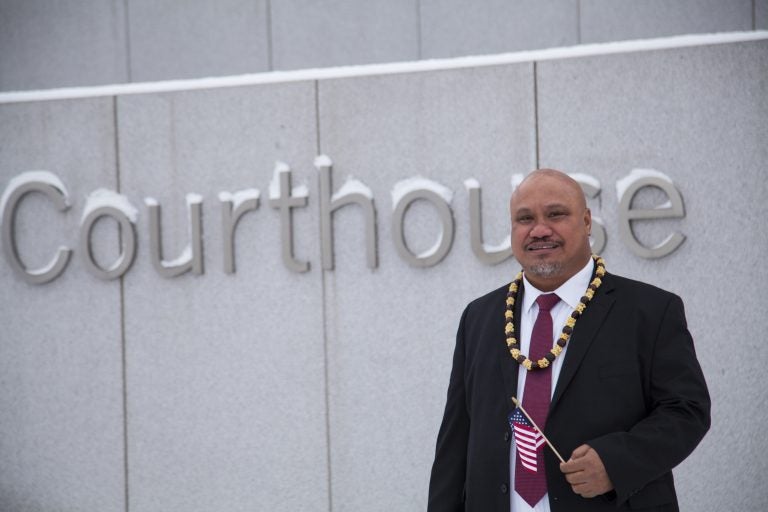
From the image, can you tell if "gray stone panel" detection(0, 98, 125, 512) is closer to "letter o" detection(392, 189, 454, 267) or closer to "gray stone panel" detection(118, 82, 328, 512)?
"gray stone panel" detection(118, 82, 328, 512)

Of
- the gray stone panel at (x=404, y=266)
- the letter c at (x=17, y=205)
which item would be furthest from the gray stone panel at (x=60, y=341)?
the gray stone panel at (x=404, y=266)

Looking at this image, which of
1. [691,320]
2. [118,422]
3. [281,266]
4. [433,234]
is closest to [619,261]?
[691,320]

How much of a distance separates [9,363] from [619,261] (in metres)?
3.59

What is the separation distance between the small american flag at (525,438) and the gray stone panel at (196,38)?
11.0ft

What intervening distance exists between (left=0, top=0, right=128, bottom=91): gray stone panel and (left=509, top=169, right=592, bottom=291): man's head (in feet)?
12.0

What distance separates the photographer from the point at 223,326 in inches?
193

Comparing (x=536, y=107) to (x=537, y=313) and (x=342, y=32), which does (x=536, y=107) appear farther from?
(x=537, y=313)

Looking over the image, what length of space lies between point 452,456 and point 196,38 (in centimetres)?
352

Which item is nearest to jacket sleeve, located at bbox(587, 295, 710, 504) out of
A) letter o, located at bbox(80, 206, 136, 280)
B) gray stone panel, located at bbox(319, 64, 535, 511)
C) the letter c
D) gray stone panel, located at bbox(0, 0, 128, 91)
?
gray stone panel, located at bbox(319, 64, 535, 511)

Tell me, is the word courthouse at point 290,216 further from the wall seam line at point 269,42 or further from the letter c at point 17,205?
the wall seam line at point 269,42

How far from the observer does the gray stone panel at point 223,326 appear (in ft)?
15.7

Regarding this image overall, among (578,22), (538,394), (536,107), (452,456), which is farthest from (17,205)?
(538,394)

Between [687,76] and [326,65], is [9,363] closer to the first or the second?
[326,65]

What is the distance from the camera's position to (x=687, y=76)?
14.0 ft
